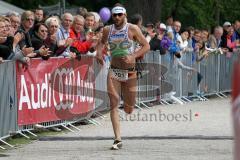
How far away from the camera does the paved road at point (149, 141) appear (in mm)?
9367

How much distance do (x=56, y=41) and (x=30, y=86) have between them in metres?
2.07

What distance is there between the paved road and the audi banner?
1.52 ft

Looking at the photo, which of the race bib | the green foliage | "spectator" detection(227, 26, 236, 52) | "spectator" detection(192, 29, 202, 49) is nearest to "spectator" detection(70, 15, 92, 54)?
the race bib

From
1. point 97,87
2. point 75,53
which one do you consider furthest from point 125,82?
point 97,87

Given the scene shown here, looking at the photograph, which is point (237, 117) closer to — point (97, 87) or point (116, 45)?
point (116, 45)

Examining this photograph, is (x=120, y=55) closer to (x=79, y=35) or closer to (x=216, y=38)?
(x=79, y=35)

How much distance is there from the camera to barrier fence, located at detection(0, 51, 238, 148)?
10984 mm

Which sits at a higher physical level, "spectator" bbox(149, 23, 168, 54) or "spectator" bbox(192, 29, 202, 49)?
"spectator" bbox(192, 29, 202, 49)

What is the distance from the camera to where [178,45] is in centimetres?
1919

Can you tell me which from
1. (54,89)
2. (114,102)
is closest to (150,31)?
(54,89)

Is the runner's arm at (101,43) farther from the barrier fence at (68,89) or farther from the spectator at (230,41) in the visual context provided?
the spectator at (230,41)

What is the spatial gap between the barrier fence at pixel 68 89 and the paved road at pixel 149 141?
44 cm

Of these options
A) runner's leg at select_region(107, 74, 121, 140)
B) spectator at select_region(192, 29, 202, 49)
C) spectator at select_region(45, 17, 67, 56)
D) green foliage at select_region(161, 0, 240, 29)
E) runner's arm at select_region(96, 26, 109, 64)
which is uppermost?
green foliage at select_region(161, 0, 240, 29)

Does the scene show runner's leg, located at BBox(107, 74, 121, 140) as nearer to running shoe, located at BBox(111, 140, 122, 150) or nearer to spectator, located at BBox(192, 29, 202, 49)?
running shoe, located at BBox(111, 140, 122, 150)
